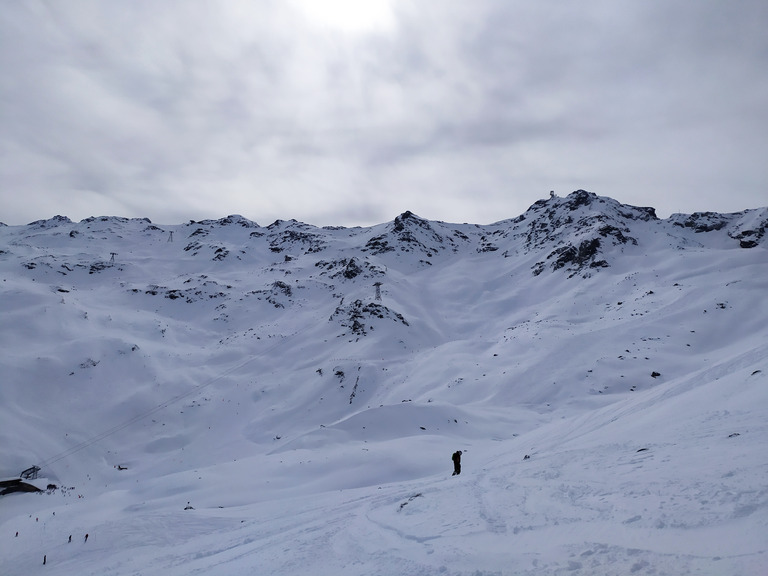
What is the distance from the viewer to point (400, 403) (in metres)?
33.1

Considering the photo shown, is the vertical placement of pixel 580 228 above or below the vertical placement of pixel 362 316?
above

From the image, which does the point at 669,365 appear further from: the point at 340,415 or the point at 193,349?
the point at 193,349

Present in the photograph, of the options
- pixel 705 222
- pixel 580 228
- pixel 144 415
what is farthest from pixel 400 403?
pixel 705 222

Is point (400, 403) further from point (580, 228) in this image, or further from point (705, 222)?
point (705, 222)

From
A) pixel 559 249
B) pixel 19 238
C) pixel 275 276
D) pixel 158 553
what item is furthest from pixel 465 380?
pixel 19 238

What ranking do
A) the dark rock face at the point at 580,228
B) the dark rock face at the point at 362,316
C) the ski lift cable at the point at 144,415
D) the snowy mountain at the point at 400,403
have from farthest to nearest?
the dark rock face at the point at 580,228 < the dark rock face at the point at 362,316 < the ski lift cable at the point at 144,415 < the snowy mountain at the point at 400,403

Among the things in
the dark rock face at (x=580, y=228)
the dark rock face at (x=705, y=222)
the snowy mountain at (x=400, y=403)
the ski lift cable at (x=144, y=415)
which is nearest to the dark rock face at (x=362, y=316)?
the snowy mountain at (x=400, y=403)

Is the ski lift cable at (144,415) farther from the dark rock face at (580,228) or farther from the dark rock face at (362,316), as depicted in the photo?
the dark rock face at (580,228)

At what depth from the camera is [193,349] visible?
179 feet

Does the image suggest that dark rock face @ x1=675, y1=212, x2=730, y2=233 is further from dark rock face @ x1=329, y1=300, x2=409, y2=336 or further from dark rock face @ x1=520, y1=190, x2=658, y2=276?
dark rock face @ x1=329, y1=300, x2=409, y2=336

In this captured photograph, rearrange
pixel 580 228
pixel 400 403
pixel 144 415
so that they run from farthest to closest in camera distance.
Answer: pixel 580 228 < pixel 144 415 < pixel 400 403

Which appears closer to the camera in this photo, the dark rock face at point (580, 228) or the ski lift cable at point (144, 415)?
the ski lift cable at point (144, 415)

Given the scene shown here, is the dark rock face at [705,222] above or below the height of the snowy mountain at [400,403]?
above

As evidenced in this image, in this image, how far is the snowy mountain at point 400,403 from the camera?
31.4ft
